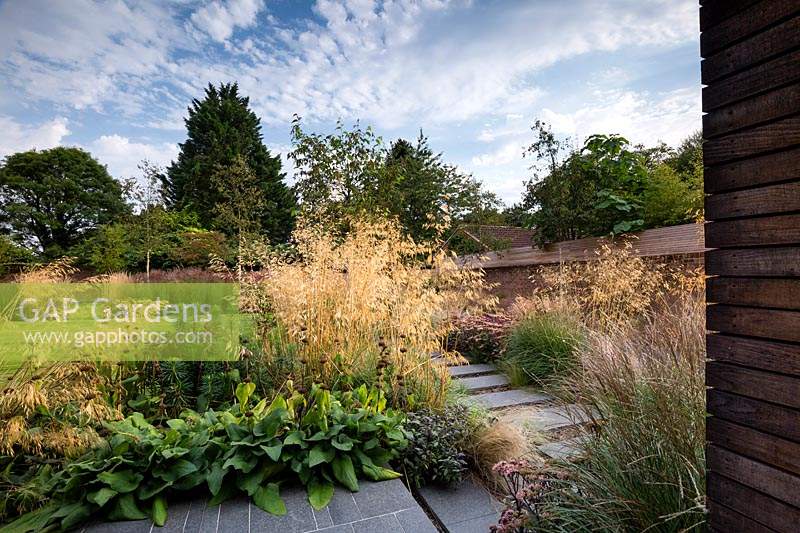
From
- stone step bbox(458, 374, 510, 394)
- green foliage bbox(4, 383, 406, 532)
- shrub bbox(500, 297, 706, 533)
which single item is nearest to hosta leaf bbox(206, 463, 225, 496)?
green foliage bbox(4, 383, 406, 532)

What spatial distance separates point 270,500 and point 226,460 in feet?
0.96

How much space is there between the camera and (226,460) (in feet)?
6.49

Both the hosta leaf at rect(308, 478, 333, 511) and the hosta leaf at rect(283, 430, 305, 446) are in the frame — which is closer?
the hosta leaf at rect(308, 478, 333, 511)

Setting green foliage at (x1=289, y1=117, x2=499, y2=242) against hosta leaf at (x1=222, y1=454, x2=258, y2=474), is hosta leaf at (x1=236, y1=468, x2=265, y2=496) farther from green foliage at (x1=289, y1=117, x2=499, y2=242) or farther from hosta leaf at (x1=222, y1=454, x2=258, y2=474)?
green foliage at (x1=289, y1=117, x2=499, y2=242)

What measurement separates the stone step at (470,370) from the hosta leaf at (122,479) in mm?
2936

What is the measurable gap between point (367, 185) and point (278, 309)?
4.39 m

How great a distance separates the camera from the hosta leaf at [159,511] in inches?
70.0

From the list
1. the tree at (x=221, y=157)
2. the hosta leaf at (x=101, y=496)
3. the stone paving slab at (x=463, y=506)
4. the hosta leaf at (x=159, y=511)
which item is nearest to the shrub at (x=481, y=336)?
the stone paving slab at (x=463, y=506)

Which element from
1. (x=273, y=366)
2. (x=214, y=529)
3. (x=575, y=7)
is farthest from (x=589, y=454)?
(x=575, y=7)

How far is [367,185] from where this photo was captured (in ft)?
23.8

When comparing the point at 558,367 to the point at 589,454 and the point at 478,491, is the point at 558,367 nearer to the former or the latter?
the point at 478,491

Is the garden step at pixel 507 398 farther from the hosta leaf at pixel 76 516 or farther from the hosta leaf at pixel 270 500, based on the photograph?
the hosta leaf at pixel 76 516

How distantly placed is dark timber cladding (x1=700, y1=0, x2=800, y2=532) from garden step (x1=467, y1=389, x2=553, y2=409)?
226cm

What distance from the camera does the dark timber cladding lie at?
0.97 m
